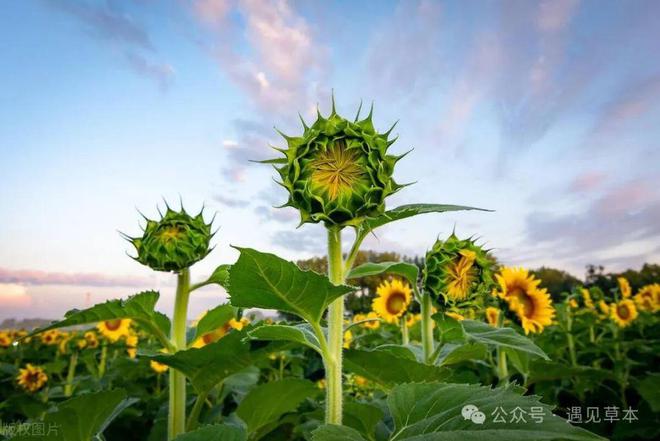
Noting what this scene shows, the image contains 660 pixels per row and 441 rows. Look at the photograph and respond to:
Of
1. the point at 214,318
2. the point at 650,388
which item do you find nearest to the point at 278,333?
the point at 214,318

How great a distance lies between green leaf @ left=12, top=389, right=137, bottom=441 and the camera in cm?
167

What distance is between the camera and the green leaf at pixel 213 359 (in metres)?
1.70

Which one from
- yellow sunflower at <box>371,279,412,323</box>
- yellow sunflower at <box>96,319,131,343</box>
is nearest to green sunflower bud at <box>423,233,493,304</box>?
yellow sunflower at <box>371,279,412,323</box>

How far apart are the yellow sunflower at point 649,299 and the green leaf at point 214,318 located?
7771 mm

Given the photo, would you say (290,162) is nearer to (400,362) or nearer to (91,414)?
(400,362)

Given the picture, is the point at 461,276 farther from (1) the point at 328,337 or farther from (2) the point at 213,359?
(2) the point at 213,359

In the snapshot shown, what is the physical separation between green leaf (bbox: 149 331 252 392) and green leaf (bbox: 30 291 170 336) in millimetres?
153

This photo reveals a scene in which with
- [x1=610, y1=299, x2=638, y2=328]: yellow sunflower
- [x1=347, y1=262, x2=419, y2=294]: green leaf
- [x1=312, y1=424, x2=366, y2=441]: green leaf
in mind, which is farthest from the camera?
[x1=610, y1=299, x2=638, y2=328]: yellow sunflower

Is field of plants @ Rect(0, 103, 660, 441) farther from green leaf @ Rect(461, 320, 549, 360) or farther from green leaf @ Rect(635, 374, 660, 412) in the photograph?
green leaf @ Rect(635, 374, 660, 412)

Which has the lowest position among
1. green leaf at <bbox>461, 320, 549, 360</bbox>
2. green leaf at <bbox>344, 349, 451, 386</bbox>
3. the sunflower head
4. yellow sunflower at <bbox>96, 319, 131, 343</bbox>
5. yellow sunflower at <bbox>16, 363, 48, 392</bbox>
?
yellow sunflower at <bbox>16, 363, 48, 392</bbox>

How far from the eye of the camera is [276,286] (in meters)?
1.22

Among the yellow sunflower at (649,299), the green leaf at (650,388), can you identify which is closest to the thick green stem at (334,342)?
the green leaf at (650,388)

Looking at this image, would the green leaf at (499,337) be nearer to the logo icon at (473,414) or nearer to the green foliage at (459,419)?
the green foliage at (459,419)

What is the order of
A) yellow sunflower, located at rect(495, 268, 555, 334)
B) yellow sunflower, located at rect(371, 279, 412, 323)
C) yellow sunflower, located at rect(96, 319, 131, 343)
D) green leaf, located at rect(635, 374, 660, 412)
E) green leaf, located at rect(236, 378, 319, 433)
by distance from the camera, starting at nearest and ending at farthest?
green leaf, located at rect(236, 378, 319, 433)
yellow sunflower, located at rect(495, 268, 555, 334)
green leaf, located at rect(635, 374, 660, 412)
yellow sunflower, located at rect(371, 279, 412, 323)
yellow sunflower, located at rect(96, 319, 131, 343)
